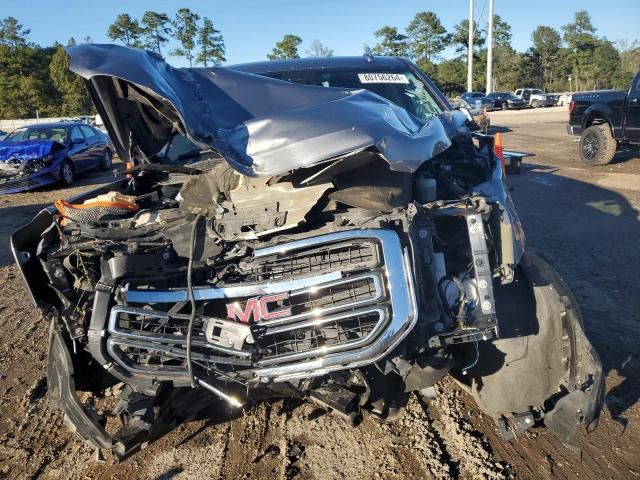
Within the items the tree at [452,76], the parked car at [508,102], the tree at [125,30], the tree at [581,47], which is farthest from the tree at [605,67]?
the tree at [125,30]

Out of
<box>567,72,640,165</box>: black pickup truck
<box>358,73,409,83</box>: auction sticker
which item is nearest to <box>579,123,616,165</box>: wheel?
<box>567,72,640,165</box>: black pickup truck

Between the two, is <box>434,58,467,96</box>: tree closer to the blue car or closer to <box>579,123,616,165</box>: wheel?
<box>579,123,616,165</box>: wheel

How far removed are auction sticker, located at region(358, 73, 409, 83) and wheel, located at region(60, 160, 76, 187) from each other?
9.30 metres

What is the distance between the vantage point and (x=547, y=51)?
60.2 m

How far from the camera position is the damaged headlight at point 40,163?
33.6ft

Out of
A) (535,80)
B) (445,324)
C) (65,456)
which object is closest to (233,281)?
(445,324)

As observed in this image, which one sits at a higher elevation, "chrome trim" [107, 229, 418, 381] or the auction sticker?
the auction sticker

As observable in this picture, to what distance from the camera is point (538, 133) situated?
17625 mm

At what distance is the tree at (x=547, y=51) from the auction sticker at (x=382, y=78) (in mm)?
65213

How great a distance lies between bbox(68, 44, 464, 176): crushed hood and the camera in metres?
2.19

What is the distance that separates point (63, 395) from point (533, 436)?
2.41 m

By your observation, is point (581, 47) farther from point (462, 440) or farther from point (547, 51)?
point (462, 440)

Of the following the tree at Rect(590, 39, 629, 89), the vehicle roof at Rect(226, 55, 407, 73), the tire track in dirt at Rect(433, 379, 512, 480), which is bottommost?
the tire track in dirt at Rect(433, 379, 512, 480)

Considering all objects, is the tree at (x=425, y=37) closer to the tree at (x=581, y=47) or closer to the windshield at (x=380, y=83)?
the tree at (x=581, y=47)
